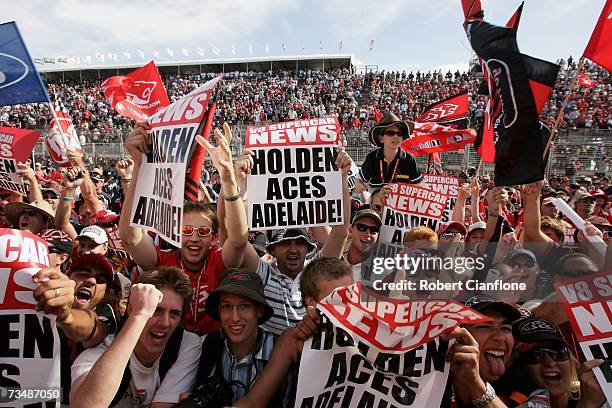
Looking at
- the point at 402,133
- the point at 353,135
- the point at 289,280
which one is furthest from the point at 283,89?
the point at 289,280

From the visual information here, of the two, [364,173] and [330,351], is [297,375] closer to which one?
[330,351]

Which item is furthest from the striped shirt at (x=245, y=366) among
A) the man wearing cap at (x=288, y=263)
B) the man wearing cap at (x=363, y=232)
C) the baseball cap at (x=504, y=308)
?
the man wearing cap at (x=363, y=232)

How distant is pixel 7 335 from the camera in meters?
2.13

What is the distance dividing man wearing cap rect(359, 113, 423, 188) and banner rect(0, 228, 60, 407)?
476 centimetres

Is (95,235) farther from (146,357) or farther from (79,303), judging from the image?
(146,357)

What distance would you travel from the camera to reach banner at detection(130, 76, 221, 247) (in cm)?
275

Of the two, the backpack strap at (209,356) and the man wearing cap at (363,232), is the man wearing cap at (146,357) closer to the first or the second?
the backpack strap at (209,356)

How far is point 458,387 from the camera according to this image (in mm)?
2141

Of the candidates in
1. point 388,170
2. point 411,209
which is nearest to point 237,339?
point 411,209

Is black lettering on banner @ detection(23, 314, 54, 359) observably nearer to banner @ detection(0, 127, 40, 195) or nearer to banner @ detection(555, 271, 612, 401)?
banner @ detection(555, 271, 612, 401)

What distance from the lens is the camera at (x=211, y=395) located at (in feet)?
7.32

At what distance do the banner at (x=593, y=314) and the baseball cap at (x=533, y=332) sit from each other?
162 mm

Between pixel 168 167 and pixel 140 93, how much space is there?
6.94 metres

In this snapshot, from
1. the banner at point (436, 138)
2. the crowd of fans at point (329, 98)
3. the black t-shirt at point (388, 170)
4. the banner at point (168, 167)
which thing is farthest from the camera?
the crowd of fans at point (329, 98)
